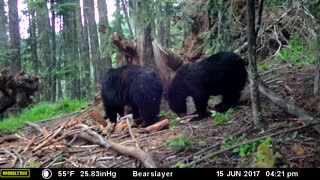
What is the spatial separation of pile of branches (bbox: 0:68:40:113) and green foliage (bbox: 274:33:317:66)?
680 cm

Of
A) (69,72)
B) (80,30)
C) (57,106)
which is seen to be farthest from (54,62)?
(57,106)

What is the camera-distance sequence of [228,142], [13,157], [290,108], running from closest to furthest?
1. [228,142]
2. [290,108]
3. [13,157]

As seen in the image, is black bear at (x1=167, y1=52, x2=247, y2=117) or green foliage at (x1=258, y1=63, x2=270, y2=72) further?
green foliage at (x1=258, y1=63, x2=270, y2=72)

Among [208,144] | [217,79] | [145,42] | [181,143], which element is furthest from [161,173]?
[145,42]

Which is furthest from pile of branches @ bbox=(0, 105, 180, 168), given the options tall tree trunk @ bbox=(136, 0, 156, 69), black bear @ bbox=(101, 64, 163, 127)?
tall tree trunk @ bbox=(136, 0, 156, 69)

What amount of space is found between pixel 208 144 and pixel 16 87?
690cm

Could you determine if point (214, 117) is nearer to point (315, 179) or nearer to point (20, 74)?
point (315, 179)

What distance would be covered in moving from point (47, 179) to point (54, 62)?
613 inches

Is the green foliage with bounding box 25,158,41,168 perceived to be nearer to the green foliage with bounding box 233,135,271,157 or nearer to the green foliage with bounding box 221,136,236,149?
the green foliage with bounding box 221,136,236,149

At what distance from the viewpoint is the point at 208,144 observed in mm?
6316

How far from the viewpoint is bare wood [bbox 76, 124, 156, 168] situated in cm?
579

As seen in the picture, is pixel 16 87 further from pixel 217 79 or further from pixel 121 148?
pixel 121 148

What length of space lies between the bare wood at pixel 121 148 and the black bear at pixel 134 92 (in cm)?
135

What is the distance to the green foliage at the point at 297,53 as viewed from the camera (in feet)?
34.7
